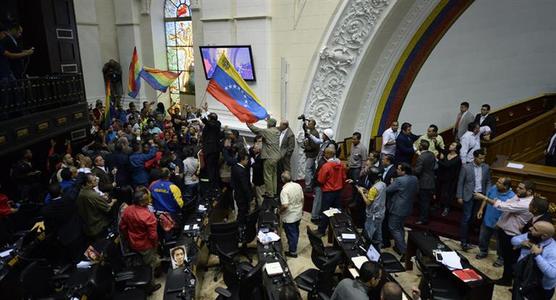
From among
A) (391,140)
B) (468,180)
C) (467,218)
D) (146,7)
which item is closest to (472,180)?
(468,180)

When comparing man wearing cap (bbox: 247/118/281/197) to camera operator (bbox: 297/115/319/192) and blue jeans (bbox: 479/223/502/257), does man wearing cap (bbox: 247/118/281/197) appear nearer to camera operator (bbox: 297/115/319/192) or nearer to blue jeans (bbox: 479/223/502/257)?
camera operator (bbox: 297/115/319/192)

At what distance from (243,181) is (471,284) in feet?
12.8

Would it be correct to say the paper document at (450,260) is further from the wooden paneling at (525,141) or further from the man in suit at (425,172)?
the wooden paneling at (525,141)

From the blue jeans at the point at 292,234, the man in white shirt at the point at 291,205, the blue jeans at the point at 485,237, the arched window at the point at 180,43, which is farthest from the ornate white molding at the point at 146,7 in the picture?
the blue jeans at the point at 485,237

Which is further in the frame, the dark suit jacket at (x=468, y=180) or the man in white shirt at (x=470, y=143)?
the man in white shirt at (x=470, y=143)

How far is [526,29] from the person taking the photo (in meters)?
10.7

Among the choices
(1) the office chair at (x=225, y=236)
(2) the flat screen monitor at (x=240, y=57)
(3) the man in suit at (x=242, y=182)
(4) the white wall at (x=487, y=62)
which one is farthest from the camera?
(4) the white wall at (x=487, y=62)

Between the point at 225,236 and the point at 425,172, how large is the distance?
3.63 metres

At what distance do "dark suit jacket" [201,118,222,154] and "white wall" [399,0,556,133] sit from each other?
18.0ft

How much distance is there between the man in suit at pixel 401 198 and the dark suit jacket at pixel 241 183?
8.06 ft

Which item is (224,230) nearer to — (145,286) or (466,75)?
(145,286)

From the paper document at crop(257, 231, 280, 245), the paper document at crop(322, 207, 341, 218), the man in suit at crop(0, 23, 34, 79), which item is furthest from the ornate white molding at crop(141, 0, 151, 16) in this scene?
the paper document at crop(257, 231, 280, 245)

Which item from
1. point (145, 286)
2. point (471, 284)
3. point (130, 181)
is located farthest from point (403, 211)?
point (130, 181)

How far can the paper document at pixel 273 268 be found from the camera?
4.91 m
